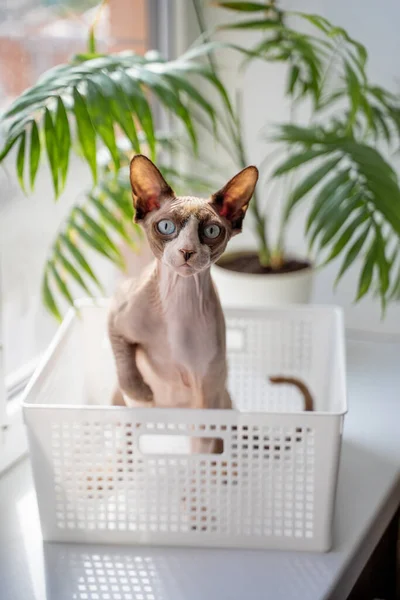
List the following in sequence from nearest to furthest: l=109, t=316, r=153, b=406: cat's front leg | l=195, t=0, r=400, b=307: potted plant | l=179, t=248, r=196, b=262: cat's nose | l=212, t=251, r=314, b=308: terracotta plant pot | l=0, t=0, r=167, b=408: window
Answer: l=179, t=248, r=196, b=262: cat's nose
l=109, t=316, r=153, b=406: cat's front leg
l=195, t=0, r=400, b=307: potted plant
l=0, t=0, r=167, b=408: window
l=212, t=251, r=314, b=308: terracotta plant pot

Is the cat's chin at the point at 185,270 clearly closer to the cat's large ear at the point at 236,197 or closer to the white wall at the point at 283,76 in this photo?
the cat's large ear at the point at 236,197

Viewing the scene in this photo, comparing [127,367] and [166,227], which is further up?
[166,227]

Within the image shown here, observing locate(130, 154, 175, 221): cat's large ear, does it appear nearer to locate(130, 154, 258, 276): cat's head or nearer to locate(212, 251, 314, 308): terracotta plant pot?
locate(130, 154, 258, 276): cat's head

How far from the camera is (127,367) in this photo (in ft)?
3.18

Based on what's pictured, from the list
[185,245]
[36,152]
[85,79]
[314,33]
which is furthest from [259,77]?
[185,245]

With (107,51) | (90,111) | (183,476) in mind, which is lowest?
(183,476)

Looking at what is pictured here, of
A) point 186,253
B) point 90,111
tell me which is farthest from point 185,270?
point 90,111

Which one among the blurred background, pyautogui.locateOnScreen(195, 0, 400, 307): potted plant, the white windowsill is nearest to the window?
the blurred background

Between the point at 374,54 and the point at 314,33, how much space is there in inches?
4.8

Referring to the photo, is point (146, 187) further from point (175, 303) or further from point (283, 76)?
point (283, 76)

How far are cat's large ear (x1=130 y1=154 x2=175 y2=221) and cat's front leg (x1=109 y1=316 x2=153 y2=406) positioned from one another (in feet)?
0.53

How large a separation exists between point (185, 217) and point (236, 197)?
0.08 m

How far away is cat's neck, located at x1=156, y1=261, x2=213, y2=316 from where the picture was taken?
0.90 metres

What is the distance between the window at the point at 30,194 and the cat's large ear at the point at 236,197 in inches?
18.4
